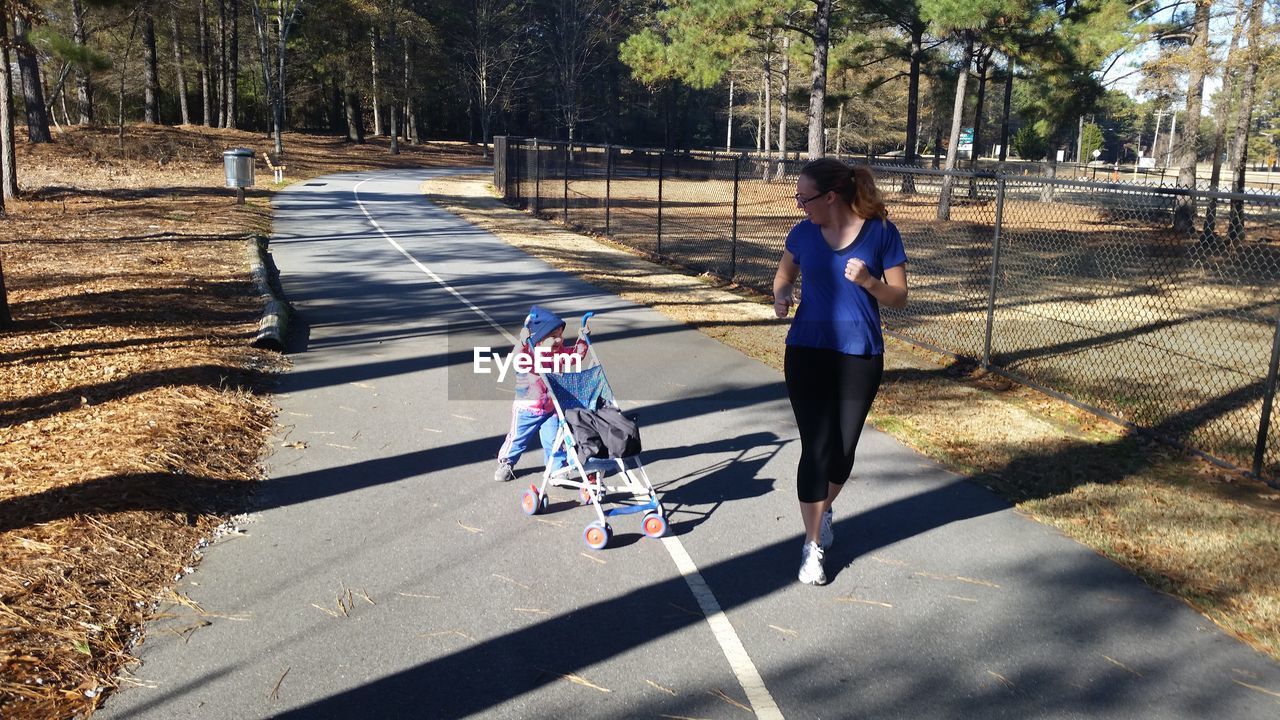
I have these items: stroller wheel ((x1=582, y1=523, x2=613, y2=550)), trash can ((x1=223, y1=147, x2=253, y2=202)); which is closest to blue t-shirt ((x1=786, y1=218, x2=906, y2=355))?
stroller wheel ((x1=582, y1=523, x2=613, y2=550))

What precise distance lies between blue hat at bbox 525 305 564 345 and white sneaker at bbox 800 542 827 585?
194cm

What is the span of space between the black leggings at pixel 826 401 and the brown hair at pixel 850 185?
0.66 m

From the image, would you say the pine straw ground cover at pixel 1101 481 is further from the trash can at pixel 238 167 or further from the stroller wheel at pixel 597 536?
the trash can at pixel 238 167

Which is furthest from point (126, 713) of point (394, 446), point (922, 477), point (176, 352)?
point (176, 352)

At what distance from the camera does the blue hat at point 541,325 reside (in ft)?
17.9

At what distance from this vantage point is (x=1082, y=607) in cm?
434

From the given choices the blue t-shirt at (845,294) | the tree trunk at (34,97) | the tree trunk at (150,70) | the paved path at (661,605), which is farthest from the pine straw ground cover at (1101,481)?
the tree trunk at (150,70)

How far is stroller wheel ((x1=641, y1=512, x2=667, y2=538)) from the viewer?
5020mm

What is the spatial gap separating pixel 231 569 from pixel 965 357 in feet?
23.1

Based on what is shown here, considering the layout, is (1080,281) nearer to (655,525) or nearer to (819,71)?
(655,525)

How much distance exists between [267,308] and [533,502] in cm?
616

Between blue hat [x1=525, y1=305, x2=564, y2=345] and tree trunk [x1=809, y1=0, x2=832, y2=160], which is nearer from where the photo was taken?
blue hat [x1=525, y1=305, x2=564, y2=345]

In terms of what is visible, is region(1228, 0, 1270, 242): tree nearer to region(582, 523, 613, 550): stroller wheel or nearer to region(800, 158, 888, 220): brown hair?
region(800, 158, 888, 220): brown hair

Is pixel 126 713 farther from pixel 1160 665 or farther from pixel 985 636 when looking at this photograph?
pixel 1160 665
